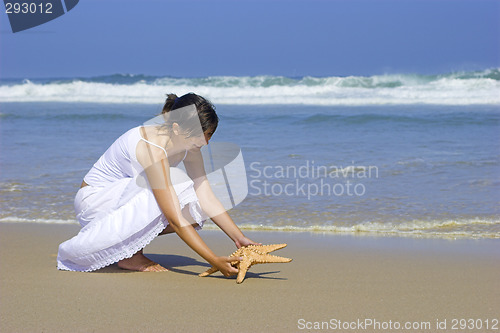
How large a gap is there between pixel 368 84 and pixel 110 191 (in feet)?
65.6

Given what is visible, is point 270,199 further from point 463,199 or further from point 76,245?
point 76,245

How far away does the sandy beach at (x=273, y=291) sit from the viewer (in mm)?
2859

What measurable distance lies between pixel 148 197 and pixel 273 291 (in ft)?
3.03

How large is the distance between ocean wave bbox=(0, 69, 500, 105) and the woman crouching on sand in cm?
1546

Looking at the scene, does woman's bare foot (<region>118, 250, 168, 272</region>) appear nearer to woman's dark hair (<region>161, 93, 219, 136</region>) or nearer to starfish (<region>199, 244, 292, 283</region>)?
starfish (<region>199, 244, 292, 283</region>)

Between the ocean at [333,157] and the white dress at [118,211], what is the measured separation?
1706mm

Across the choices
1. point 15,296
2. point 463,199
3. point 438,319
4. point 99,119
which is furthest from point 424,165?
point 99,119

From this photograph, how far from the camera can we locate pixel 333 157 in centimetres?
843

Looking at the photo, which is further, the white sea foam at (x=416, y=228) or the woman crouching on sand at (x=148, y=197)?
the white sea foam at (x=416, y=228)

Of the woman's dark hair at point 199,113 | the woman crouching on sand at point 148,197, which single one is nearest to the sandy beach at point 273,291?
the woman crouching on sand at point 148,197

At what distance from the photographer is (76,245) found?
3.54m

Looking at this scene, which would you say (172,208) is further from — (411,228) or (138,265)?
(411,228)

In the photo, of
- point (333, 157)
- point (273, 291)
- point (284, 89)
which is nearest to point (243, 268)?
point (273, 291)

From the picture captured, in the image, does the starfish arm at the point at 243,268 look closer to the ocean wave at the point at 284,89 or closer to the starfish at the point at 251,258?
the starfish at the point at 251,258
